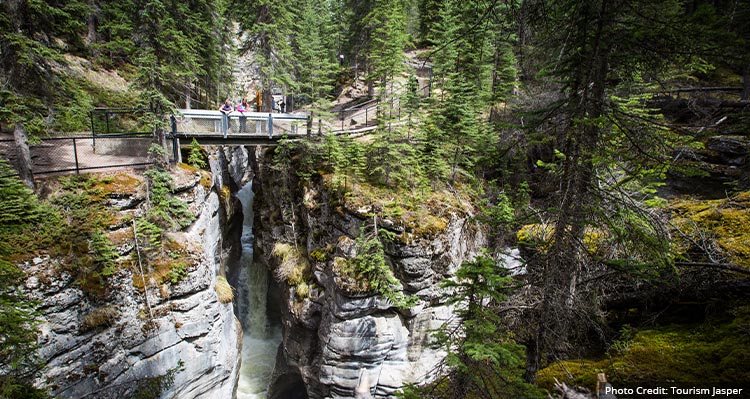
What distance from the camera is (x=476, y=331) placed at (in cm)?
495

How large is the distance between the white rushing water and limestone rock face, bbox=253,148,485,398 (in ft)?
8.57

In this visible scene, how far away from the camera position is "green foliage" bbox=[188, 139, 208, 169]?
13.8 meters

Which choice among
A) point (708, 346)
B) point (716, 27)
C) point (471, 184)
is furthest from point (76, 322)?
point (471, 184)

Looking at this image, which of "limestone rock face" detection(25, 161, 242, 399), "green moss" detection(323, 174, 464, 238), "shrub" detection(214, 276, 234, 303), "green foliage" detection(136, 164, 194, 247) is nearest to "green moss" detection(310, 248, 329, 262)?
"green moss" detection(323, 174, 464, 238)

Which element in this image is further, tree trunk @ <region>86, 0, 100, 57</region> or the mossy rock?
tree trunk @ <region>86, 0, 100, 57</region>

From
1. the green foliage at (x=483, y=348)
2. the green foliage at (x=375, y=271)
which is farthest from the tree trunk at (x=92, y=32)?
the green foliage at (x=483, y=348)

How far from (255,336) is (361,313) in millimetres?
9137

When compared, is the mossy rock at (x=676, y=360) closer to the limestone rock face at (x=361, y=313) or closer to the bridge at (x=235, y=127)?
the limestone rock face at (x=361, y=313)

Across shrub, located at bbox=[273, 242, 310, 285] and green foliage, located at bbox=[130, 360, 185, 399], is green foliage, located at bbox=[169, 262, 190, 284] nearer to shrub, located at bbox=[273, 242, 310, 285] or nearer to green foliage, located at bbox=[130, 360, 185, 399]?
green foliage, located at bbox=[130, 360, 185, 399]

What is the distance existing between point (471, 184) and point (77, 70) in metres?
22.5

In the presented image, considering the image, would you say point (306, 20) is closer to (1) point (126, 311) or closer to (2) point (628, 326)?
(1) point (126, 311)

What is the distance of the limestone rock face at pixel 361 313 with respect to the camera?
1268 centimetres

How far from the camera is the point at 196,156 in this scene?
551 inches

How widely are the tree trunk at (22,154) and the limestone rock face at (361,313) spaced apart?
30.2 feet
